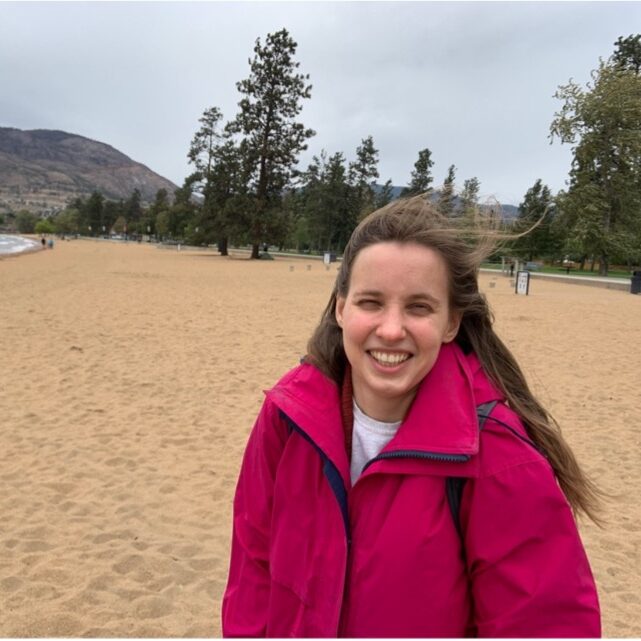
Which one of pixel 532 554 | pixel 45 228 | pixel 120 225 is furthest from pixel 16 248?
pixel 45 228

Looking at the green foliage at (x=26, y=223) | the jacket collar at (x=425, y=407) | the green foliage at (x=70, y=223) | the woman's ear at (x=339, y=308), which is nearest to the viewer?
the jacket collar at (x=425, y=407)

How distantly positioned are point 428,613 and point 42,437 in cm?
478

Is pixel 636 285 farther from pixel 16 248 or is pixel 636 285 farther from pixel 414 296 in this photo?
pixel 16 248

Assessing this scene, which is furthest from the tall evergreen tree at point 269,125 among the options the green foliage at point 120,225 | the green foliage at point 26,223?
the green foliage at point 26,223

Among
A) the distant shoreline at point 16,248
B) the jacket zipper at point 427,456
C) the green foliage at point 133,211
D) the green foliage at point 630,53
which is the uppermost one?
the green foliage at point 630,53

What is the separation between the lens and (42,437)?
497cm

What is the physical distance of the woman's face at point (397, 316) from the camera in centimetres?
138

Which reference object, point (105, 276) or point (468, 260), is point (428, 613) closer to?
point (468, 260)

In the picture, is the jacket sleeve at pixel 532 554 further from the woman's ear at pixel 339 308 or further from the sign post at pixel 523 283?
the sign post at pixel 523 283

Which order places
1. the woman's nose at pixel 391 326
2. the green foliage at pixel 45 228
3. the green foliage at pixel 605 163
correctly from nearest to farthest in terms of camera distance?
the woman's nose at pixel 391 326 < the green foliage at pixel 605 163 < the green foliage at pixel 45 228

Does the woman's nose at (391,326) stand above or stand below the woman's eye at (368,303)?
below

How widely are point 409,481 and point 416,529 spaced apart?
0.11 meters

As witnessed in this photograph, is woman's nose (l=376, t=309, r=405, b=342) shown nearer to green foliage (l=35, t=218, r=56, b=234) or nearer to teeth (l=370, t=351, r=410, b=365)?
teeth (l=370, t=351, r=410, b=365)

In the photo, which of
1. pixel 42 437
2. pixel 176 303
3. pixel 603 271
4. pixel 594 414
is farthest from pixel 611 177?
pixel 42 437
